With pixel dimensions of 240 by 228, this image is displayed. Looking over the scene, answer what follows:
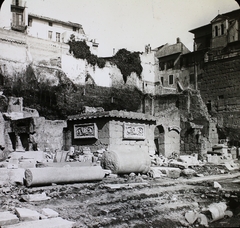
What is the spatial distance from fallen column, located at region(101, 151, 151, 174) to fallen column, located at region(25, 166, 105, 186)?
1.06 meters

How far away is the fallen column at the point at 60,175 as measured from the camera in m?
7.89

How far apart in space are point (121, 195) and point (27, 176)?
8.01ft

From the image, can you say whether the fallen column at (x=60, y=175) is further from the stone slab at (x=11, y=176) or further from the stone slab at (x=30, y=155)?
the stone slab at (x=30, y=155)

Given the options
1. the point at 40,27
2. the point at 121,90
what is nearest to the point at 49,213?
the point at 121,90

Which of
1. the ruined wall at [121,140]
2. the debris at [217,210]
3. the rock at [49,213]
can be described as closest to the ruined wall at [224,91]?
the ruined wall at [121,140]

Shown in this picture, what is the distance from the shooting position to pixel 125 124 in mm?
13617

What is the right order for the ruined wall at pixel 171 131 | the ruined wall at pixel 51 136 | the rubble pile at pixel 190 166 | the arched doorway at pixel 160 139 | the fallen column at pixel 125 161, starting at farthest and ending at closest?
the ruined wall at pixel 171 131 → the arched doorway at pixel 160 139 → the ruined wall at pixel 51 136 → the rubble pile at pixel 190 166 → the fallen column at pixel 125 161

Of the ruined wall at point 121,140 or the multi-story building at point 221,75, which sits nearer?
the ruined wall at point 121,140

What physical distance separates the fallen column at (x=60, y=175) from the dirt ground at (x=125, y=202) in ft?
0.59

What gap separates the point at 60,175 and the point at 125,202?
2.24m

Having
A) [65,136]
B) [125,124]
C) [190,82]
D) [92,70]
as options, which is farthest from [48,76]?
[125,124]

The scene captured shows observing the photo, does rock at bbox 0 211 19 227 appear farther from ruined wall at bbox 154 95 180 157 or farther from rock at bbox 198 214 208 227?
ruined wall at bbox 154 95 180 157

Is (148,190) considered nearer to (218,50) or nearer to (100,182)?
(100,182)

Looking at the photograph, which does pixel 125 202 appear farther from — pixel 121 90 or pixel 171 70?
pixel 171 70
